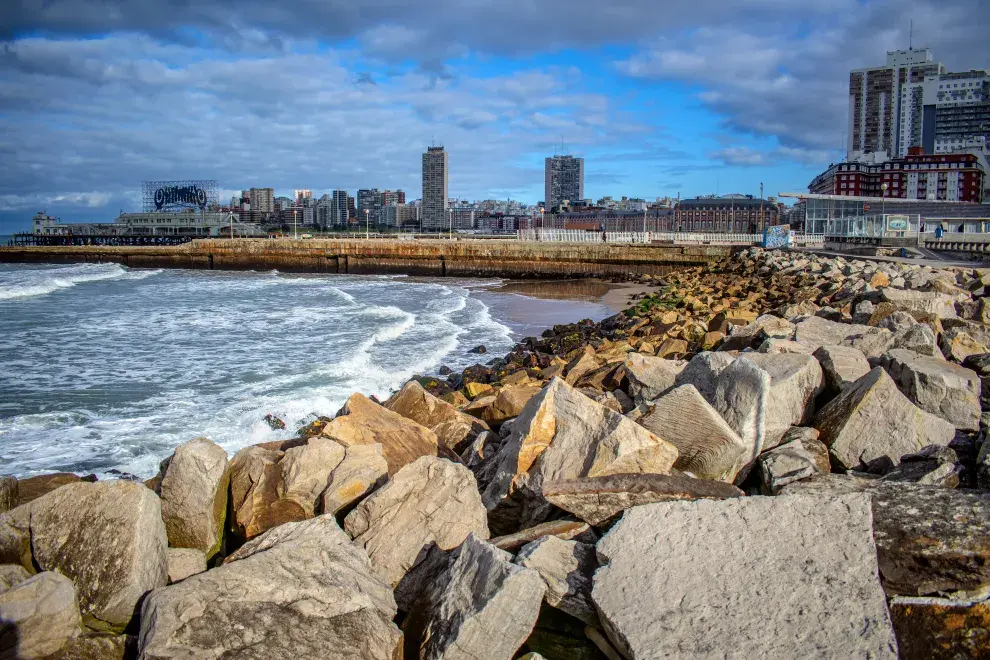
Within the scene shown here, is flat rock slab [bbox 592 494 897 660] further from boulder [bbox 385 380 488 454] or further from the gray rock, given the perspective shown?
boulder [bbox 385 380 488 454]

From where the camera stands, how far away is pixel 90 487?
338 cm

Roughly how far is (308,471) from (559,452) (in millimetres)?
1407

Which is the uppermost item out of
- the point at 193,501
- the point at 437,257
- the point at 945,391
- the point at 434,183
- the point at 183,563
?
the point at 434,183

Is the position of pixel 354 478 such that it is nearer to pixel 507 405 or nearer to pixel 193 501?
pixel 193 501

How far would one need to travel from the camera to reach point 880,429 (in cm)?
406

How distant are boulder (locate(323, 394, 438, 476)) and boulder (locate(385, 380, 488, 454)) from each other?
0.37 m

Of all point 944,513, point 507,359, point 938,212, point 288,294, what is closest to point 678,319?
point 507,359

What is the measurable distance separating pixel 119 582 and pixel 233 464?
3.96 feet

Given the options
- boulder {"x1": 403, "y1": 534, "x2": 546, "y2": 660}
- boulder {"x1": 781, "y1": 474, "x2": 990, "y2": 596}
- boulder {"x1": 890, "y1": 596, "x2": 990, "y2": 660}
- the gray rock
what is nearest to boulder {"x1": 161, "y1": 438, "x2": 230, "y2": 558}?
boulder {"x1": 403, "y1": 534, "x2": 546, "y2": 660}

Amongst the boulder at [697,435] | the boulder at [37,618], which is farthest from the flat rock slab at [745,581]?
the boulder at [37,618]

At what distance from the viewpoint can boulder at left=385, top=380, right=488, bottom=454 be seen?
5.38 metres

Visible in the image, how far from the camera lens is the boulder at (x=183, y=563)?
3.46 m

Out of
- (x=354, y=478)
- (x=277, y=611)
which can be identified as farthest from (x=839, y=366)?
(x=277, y=611)

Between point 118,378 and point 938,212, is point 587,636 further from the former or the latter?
point 938,212
